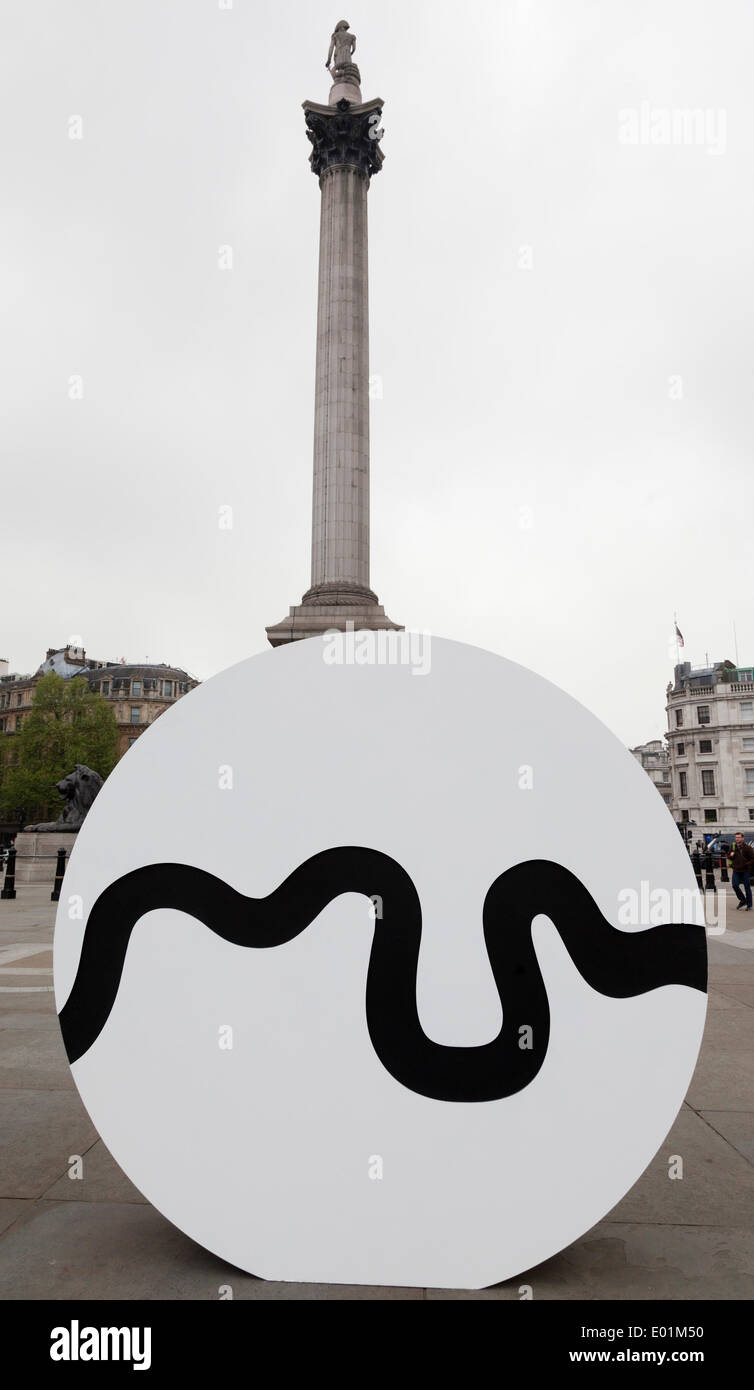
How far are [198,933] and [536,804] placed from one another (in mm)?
1328

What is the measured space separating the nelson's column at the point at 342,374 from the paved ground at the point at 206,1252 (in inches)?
810

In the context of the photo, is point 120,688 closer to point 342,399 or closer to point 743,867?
point 342,399

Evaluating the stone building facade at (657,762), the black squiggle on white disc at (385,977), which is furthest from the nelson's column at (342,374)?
the stone building facade at (657,762)

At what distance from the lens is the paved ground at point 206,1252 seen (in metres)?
2.68

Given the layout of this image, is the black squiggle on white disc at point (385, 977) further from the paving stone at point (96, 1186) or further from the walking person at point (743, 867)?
the walking person at point (743, 867)

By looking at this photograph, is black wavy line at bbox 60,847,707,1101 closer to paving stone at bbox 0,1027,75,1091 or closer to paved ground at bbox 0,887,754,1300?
paved ground at bbox 0,887,754,1300

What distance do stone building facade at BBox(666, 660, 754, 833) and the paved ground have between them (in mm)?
61497

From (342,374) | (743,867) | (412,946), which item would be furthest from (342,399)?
(412,946)

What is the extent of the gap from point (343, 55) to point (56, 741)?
43.9m

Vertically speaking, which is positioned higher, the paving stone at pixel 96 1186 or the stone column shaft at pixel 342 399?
the stone column shaft at pixel 342 399

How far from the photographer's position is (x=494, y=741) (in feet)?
9.84

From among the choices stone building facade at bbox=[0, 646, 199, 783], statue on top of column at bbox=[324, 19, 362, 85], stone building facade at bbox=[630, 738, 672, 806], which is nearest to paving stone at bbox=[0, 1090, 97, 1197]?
statue on top of column at bbox=[324, 19, 362, 85]

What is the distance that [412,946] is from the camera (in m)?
2.84
